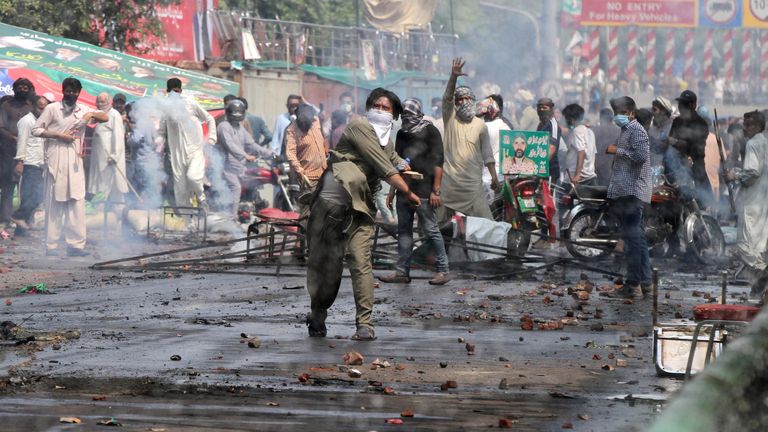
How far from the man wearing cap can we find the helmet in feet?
20.7

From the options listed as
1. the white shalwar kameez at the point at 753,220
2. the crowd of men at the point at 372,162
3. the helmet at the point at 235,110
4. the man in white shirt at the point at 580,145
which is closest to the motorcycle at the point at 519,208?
the crowd of men at the point at 372,162

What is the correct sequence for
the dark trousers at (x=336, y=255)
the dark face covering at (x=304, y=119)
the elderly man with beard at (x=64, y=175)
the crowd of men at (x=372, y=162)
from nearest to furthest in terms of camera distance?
the dark trousers at (x=336, y=255)
the crowd of men at (x=372, y=162)
the elderly man with beard at (x=64, y=175)
the dark face covering at (x=304, y=119)

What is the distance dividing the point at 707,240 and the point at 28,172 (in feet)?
27.9

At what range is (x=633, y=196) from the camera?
10.9m

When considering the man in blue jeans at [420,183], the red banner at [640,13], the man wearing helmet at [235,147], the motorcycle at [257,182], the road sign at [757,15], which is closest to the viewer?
the man in blue jeans at [420,183]

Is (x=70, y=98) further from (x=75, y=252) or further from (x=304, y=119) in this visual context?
(x=304, y=119)

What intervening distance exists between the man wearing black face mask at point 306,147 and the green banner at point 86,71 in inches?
197

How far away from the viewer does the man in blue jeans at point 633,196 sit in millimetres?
10852

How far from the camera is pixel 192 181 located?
685 inches

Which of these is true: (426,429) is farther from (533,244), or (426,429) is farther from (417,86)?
(417,86)

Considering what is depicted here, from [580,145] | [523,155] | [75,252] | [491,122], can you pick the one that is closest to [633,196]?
[523,155]

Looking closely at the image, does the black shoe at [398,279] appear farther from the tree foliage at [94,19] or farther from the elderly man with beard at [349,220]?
the tree foliage at [94,19]

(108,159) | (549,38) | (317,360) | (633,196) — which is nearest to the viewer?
(317,360)

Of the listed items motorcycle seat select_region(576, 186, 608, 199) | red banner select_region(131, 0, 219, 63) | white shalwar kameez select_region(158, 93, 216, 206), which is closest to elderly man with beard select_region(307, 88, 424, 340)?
motorcycle seat select_region(576, 186, 608, 199)
